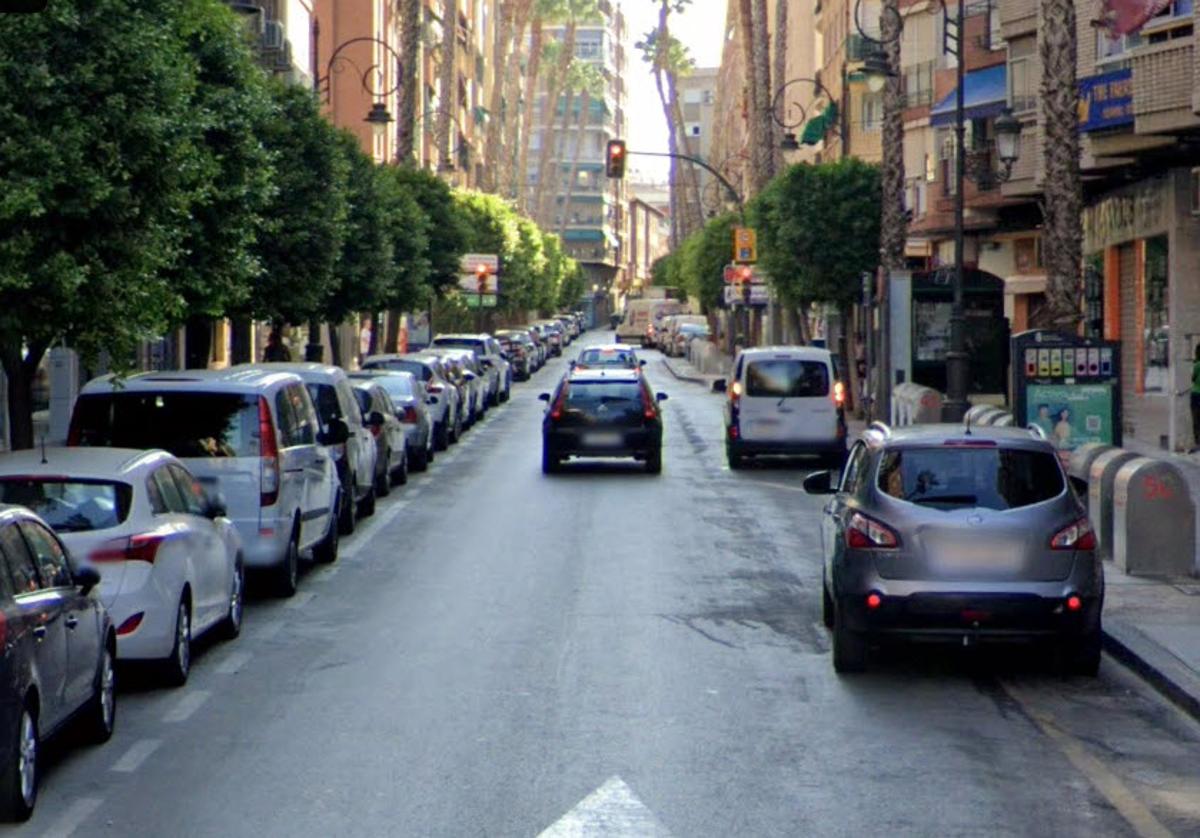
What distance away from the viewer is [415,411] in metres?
31.8

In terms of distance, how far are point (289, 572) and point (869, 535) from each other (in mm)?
6048

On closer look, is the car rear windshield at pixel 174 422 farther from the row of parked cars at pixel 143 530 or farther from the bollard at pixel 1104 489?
the bollard at pixel 1104 489

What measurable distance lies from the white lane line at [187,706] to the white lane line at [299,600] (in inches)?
159

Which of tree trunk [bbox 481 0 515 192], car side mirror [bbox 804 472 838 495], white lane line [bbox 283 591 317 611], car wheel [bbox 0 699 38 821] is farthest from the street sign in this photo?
car wheel [bbox 0 699 38 821]

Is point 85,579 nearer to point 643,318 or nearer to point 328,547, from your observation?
point 328,547

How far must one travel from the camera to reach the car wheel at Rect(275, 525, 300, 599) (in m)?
17.4

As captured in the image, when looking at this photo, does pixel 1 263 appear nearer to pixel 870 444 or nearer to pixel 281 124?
pixel 870 444

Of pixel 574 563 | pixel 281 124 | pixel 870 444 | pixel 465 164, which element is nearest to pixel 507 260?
pixel 465 164

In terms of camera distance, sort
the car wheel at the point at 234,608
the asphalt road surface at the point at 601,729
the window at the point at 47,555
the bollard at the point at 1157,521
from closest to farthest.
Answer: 1. the asphalt road surface at the point at 601,729
2. the window at the point at 47,555
3. the car wheel at the point at 234,608
4. the bollard at the point at 1157,521

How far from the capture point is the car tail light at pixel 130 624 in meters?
12.6

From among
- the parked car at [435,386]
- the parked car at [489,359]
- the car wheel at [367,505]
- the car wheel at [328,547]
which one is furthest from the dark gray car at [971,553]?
the parked car at [489,359]

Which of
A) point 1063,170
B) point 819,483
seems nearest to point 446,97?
point 1063,170

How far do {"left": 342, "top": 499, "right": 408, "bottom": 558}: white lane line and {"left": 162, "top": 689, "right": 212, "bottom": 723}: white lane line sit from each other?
8037 mm

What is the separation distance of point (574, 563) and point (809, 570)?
7.14 feet
